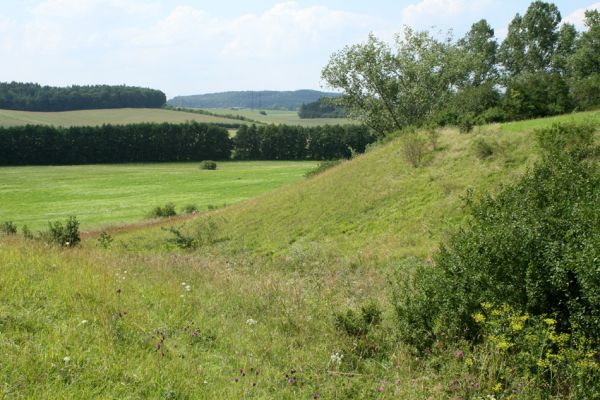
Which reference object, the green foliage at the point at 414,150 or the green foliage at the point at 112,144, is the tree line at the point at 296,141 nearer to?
the green foliage at the point at 112,144

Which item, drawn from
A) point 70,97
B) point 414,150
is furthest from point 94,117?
point 414,150

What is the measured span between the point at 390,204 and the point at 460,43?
42962 mm

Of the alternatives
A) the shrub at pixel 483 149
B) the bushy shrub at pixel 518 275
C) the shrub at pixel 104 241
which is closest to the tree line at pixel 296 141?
the shrub at pixel 104 241

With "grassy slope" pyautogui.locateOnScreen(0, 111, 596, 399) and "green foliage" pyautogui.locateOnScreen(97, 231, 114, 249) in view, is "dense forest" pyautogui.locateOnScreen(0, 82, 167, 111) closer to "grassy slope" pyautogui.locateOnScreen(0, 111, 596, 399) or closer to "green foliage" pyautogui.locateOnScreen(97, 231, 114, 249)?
"green foliage" pyautogui.locateOnScreen(97, 231, 114, 249)

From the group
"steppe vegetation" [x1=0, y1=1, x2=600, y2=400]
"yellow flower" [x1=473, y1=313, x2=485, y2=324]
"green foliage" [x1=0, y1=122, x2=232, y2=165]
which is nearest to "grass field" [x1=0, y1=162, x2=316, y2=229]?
"green foliage" [x1=0, y1=122, x2=232, y2=165]

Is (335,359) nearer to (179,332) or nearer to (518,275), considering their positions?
(179,332)

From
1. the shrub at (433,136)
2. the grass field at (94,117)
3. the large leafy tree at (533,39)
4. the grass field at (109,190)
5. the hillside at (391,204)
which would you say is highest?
the large leafy tree at (533,39)

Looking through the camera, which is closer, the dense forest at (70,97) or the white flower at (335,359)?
the white flower at (335,359)

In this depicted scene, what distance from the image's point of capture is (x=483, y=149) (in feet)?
55.0

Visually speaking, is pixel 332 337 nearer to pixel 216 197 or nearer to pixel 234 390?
pixel 234 390

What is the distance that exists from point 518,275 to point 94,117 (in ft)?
484

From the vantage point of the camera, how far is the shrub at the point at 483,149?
16.7m

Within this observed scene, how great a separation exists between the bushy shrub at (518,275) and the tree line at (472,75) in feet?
52.5

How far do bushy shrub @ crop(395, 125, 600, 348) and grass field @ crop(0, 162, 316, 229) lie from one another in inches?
1458
